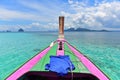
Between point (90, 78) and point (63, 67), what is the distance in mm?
890

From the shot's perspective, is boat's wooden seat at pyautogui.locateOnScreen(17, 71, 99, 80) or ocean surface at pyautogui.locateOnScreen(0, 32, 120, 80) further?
ocean surface at pyautogui.locateOnScreen(0, 32, 120, 80)

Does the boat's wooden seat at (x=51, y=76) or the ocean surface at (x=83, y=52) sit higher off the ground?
the boat's wooden seat at (x=51, y=76)

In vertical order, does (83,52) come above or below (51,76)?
below

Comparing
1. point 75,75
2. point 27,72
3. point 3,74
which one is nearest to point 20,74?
point 27,72

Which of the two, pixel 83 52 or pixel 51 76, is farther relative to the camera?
pixel 83 52

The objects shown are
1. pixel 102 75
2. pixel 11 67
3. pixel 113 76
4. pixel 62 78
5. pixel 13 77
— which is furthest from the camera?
pixel 11 67

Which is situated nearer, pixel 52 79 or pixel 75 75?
pixel 75 75

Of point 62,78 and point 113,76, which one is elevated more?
point 62,78

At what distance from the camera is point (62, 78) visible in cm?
464

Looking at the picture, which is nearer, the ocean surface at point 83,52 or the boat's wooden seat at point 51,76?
the boat's wooden seat at point 51,76

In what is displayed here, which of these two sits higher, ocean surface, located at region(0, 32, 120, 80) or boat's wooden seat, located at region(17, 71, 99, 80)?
boat's wooden seat, located at region(17, 71, 99, 80)

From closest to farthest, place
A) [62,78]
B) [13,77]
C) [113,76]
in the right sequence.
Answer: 1. [13,77]
2. [62,78]
3. [113,76]

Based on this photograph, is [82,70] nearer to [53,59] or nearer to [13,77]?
[53,59]

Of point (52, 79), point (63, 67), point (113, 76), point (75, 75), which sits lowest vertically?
point (113, 76)
